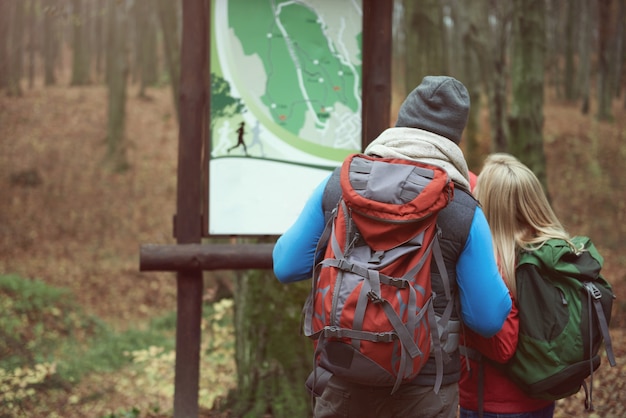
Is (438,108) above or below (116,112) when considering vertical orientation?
below

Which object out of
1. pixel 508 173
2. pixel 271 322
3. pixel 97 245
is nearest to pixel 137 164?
pixel 97 245

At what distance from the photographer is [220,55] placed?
4.55 meters

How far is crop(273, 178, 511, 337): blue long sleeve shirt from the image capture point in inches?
103

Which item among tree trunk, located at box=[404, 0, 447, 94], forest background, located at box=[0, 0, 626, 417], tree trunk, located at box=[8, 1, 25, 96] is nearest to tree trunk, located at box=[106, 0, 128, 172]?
forest background, located at box=[0, 0, 626, 417]

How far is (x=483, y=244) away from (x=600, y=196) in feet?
55.5

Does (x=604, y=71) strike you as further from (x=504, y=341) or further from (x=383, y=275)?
(x=383, y=275)

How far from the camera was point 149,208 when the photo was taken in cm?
1764

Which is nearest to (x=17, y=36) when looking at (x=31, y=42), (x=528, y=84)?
(x=31, y=42)

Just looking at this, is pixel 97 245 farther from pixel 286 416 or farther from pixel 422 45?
pixel 286 416

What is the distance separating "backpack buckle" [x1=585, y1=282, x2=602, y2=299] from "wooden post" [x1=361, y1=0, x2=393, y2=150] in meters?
2.05

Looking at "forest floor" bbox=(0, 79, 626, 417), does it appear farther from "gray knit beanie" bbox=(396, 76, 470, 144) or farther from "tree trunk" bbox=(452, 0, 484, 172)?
"gray knit beanie" bbox=(396, 76, 470, 144)

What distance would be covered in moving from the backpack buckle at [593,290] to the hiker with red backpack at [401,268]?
1.45 ft

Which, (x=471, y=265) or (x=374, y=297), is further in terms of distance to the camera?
(x=471, y=265)

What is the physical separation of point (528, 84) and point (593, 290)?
20.2 feet
